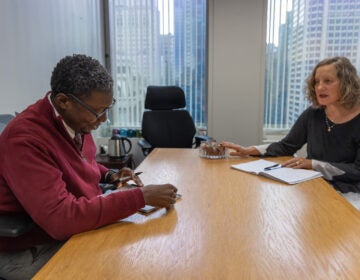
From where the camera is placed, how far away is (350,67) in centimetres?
173

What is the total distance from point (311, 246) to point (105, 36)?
339 cm

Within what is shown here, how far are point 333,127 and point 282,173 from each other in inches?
18.0

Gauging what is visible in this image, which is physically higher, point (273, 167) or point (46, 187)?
point (46, 187)

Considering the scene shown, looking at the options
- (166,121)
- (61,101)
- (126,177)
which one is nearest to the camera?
(61,101)

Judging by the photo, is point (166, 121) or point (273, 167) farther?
point (166, 121)

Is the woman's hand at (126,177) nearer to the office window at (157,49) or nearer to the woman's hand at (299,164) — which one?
the woman's hand at (299,164)

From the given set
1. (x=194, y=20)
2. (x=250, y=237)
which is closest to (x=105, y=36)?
(x=194, y=20)

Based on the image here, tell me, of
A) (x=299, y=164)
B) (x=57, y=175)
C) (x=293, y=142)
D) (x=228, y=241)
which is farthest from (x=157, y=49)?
(x=228, y=241)

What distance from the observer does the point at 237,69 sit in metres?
3.39

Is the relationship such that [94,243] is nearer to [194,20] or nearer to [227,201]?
[227,201]

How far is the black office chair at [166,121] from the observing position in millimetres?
3102

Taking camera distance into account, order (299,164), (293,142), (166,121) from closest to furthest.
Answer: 1. (299,164)
2. (293,142)
3. (166,121)

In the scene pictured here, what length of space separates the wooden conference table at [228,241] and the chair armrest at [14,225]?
0.50 feet

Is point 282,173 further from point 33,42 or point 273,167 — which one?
point 33,42
